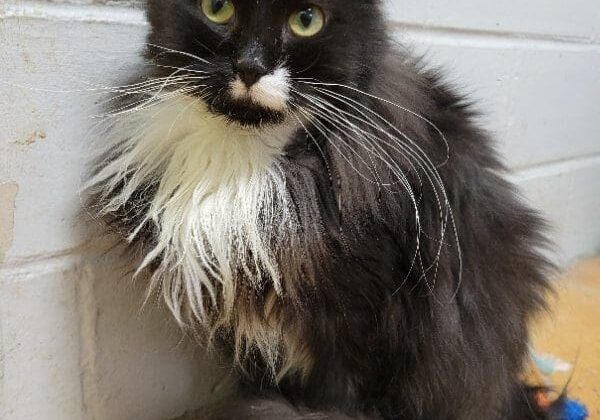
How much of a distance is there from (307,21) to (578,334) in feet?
3.79

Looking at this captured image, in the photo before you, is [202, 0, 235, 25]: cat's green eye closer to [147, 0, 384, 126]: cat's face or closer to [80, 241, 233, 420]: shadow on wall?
[147, 0, 384, 126]: cat's face

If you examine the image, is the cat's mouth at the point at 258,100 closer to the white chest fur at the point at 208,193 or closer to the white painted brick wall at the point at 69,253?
the white chest fur at the point at 208,193

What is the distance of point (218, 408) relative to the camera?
1.12 m

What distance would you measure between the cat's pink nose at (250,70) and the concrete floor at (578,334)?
73 cm

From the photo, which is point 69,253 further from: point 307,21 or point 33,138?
point 307,21

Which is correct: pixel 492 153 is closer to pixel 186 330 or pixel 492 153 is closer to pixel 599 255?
pixel 186 330

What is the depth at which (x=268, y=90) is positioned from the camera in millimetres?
673

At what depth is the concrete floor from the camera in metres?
1.29

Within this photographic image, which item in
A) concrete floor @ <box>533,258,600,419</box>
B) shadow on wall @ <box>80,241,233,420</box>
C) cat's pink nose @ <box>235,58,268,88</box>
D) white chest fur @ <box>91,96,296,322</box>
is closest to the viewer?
cat's pink nose @ <box>235,58,268,88</box>

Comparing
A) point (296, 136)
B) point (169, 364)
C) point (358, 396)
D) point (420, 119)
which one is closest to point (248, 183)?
point (296, 136)

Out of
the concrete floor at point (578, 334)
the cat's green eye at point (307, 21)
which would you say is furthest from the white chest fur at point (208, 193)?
the concrete floor at point (578, 334)

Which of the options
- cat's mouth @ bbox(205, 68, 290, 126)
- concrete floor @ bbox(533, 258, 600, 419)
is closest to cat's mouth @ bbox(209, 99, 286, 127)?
cat's mouth @ bbox(205, 68, 290, 126)

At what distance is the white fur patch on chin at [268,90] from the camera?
670 millimetres

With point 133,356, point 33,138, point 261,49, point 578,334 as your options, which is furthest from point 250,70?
point 578,334
